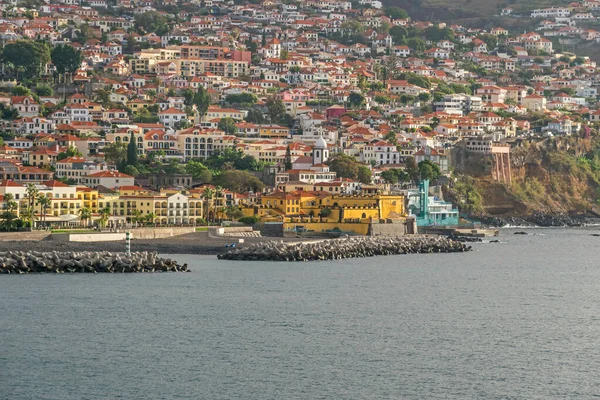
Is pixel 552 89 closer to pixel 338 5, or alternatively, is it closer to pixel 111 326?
pixel 338 5

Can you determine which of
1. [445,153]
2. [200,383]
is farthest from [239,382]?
[445,153]

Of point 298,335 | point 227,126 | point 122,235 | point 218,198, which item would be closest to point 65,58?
point 227,126

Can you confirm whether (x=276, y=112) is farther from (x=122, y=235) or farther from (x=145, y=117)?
(x=122, y=235)

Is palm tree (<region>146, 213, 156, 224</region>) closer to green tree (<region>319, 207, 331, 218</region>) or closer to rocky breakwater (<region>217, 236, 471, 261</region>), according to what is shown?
rocky breakwater (<region>217, 236, 471, 261</region>)

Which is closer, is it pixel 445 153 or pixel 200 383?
pixel 200 383

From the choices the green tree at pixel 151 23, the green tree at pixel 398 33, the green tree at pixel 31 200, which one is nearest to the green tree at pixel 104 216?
the green tree at pixel 31 200

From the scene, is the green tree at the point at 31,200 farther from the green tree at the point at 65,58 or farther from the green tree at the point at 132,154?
the green tree at the point at 65,58
